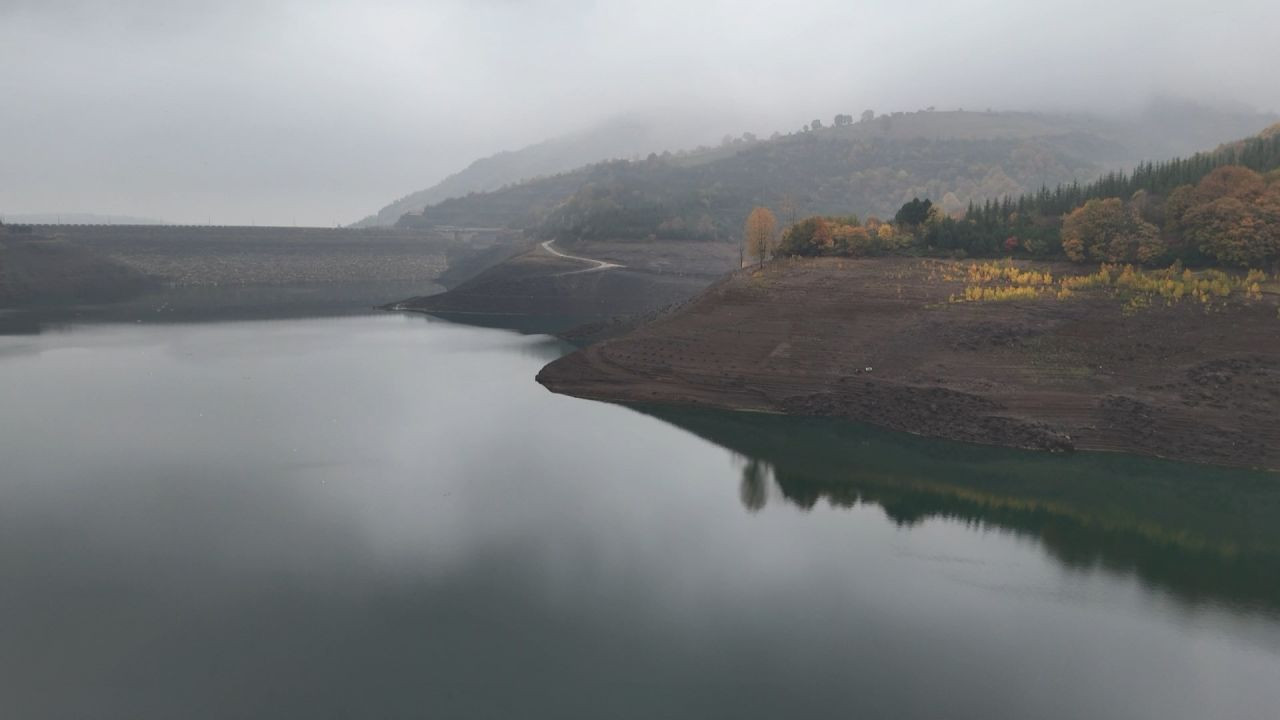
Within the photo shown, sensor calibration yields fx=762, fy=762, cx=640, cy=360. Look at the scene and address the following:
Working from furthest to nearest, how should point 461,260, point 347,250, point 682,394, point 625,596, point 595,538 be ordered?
point 461,260 → point 347,250 → point 682,394 → point 595,538 → point 625,596

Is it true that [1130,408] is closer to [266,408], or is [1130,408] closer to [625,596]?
[625,596]

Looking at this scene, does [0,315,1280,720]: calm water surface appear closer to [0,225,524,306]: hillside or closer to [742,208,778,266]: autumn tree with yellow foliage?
[742,208,778,266]: autumn tree with yellow foliage

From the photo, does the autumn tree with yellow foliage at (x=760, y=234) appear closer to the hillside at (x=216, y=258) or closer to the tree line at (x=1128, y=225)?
the tree line at (x=1128, y=225)

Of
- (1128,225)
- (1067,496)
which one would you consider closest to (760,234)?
(1128,225)

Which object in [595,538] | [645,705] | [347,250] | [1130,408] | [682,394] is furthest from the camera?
[347,250]

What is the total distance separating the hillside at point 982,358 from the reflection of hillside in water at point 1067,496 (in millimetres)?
2740

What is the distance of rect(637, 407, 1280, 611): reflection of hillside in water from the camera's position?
2920cm

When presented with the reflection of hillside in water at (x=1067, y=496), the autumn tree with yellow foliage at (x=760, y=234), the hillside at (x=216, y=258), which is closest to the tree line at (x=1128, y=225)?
the autumn tree with yellow foliage at (x=760, y=234)

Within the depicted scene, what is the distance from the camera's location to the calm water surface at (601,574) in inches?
785

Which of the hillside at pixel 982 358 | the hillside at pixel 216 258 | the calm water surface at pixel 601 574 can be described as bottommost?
the calm water surface at pixel 601 574

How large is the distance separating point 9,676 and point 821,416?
42.5m

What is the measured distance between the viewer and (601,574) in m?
26.6

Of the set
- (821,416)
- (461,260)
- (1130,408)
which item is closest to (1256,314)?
(1130,408)

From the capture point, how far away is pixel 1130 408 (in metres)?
44.6
